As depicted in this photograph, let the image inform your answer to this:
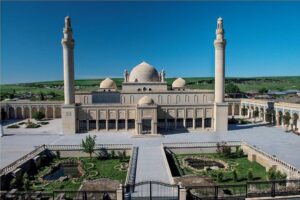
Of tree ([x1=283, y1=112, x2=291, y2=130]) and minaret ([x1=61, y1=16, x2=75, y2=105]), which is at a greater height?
minaret ([x1=61, y1=16, x2=75, y2=105])

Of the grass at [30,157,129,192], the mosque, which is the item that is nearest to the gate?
the grass at [30,157,129,192]

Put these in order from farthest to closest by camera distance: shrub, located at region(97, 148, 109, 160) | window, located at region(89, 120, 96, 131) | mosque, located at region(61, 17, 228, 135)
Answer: window, located at region(89, 120, 96, 131)
mosque, located at region(61, 17, 228, 135)
shrub, located at region(97, 148, 109, 160)

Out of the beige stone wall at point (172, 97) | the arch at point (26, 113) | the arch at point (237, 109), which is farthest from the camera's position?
the arch at point (237, 109)

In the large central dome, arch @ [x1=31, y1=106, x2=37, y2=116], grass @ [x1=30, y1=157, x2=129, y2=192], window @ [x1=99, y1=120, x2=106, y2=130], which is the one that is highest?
the large central dome

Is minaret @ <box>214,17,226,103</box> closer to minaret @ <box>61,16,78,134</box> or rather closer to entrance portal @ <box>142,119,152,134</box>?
entrance portal @ <box>142,119,152,134</box>

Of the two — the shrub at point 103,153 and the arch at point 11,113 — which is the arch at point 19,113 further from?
the shrub at point 103,153

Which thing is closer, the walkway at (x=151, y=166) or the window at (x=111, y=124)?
the walkway at (x=151, y=166)

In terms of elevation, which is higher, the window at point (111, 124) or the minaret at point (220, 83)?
the minaret at point (220, 83)

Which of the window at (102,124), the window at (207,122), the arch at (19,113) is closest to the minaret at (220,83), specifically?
the window at (207,122)
